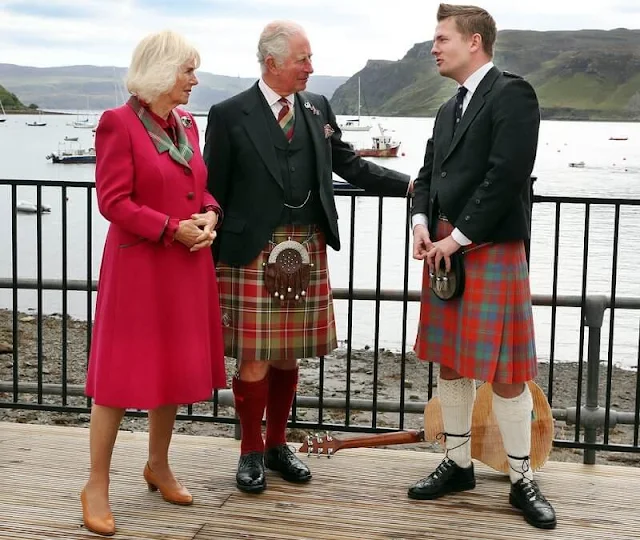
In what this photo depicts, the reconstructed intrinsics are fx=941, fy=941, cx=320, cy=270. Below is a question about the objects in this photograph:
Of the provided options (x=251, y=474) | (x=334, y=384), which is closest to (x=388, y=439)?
(x=251, y=474)

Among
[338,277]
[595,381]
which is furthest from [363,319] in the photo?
[595,381]

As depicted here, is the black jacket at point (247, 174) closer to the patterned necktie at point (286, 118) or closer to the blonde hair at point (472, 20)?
the patterned necktie at point (286, 118)

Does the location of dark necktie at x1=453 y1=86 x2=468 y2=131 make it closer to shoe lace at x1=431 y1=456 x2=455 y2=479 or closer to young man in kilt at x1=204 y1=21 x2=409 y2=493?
young man in kilt at x1=204 y1=21 x2=409 y2=493

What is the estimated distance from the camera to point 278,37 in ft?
10.3

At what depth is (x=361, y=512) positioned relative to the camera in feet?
10.5

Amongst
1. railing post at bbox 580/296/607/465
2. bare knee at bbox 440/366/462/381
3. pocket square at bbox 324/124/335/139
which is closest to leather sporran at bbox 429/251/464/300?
bare knee at bbox 440/366/462/381

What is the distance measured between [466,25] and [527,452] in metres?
1.45

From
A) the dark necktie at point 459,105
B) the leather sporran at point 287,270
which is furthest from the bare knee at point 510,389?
the dark necktie at point 459,105

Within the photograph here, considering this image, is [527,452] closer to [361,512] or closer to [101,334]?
[361,512]

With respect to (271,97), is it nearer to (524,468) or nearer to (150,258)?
(150,258)

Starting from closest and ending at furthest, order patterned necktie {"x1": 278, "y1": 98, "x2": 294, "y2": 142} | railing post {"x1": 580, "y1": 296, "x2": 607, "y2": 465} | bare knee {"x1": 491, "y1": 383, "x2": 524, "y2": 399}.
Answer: bare knee {"x1": 491, "y1": 383, "x2": 524, "y2": 399} → patterned necktie {"x1": 278, "y1": 98, "x2": 294, "y2": 142} → railing post {"x1": 580, "y1": 296, "x2": 607, "y2": 465}

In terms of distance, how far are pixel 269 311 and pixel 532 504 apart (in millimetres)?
1112

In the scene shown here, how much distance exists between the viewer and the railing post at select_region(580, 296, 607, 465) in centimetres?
373

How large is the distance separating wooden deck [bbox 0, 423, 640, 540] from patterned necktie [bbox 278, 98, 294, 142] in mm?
1281
